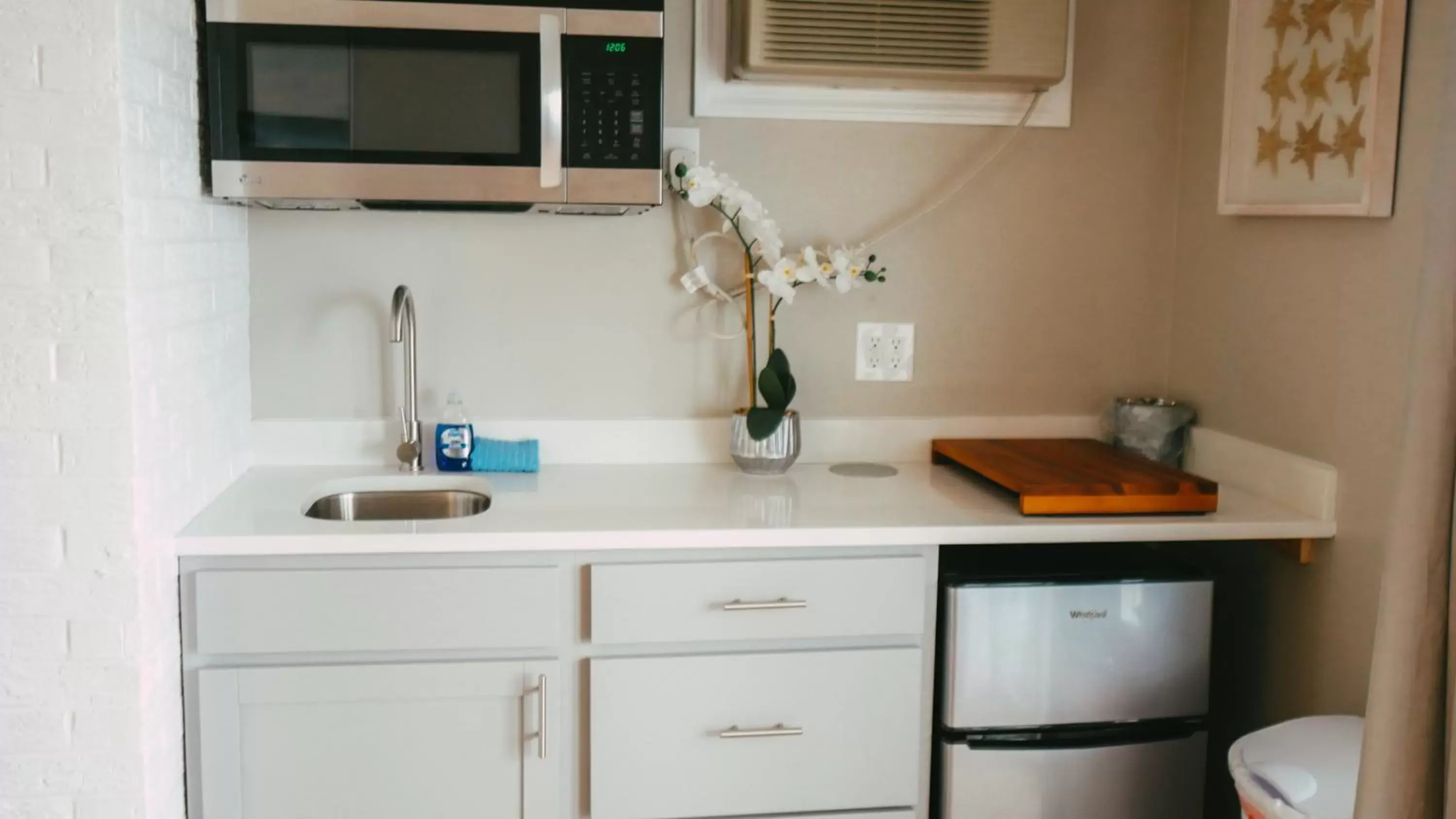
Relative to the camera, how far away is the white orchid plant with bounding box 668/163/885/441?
7.73ft

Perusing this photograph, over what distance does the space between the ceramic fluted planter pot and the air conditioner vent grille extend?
66 centimetres

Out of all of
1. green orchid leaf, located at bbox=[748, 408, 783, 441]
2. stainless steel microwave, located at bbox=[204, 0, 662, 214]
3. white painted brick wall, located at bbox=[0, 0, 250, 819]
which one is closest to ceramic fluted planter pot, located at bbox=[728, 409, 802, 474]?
green orchid leaf, located at bbox=[748, 408, 783, 441]

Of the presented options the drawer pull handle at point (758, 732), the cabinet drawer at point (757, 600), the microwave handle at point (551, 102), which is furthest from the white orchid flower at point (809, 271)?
the drawer pull handle at point (758, 732)

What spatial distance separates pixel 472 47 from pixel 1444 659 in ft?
5.39

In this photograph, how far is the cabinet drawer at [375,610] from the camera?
6.26ft

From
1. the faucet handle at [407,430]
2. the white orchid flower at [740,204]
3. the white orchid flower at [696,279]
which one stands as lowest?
the faucet handle at [407,430]

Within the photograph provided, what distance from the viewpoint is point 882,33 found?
2.33 m

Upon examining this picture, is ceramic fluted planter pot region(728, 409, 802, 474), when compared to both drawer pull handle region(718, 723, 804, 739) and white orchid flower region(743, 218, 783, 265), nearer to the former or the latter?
white orchid flower region(743, 218, 783, 265)

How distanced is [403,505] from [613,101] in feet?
2.77

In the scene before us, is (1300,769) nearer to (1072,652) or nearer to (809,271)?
(1072,652)

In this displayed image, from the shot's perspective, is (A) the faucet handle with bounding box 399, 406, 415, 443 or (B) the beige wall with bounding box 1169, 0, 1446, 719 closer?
(B) the beige wall with bounding box 1169, 0, 1446, 719

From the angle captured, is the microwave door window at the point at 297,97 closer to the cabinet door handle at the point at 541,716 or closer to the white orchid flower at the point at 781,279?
the white orchid flower at the point at 781,279

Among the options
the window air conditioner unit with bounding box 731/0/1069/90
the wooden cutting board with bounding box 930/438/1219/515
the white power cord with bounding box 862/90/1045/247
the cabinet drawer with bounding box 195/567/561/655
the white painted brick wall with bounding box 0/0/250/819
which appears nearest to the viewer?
the white painted brick wall with bounding box 0/0/250/819

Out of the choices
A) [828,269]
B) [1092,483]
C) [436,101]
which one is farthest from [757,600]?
[436,101]
